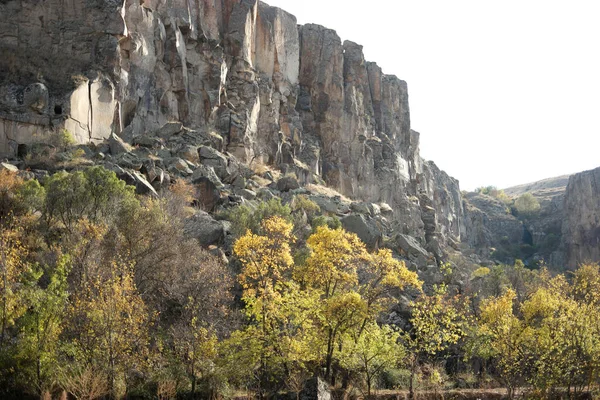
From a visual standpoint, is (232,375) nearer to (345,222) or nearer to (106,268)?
(106,268)

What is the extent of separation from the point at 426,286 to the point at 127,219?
21.4 meters

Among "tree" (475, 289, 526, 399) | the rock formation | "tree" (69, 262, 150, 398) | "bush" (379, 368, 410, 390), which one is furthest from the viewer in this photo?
the rock formation

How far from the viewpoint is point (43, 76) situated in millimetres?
40844

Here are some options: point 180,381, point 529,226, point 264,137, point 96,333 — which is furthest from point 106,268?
point 529,226

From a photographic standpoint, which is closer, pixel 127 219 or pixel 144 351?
pixel 144 351

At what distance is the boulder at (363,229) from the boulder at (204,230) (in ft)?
39.3

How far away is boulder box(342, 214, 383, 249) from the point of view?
128 ft

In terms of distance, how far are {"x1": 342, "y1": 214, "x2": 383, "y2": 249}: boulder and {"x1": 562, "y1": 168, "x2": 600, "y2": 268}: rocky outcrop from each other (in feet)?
202

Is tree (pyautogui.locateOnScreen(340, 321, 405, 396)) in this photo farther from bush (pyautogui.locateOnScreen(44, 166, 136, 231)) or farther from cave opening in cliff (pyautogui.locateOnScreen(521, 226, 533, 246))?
cave opening in cliff (pyautogui.locateOnScreen(521, 226, 533, 246))

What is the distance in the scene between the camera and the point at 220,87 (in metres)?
51.9

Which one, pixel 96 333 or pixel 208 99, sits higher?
pixel 208 99

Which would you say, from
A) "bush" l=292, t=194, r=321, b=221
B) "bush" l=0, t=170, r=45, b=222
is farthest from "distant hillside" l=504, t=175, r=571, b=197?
"bush" l=0, t=170, r=45, b=222

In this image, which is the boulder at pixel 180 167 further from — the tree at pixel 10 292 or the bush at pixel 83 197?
the tree at pixel 10 292

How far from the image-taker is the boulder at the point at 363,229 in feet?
128
